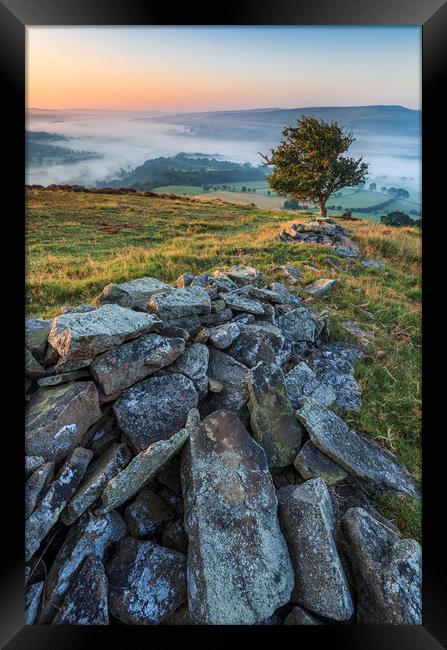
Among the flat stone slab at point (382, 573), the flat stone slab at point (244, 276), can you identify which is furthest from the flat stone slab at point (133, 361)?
the flat stone slab at point (244, 276)

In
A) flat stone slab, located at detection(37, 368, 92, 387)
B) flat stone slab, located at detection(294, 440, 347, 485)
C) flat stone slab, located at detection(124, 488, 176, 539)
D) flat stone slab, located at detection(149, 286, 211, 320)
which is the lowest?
flat stone slab, located at detection(124, 488, 176, 539)

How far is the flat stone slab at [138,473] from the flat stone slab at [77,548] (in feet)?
0.48

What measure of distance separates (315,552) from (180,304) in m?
2.70

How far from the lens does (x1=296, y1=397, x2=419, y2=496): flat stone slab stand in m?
3.37

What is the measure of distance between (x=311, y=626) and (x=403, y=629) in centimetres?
71

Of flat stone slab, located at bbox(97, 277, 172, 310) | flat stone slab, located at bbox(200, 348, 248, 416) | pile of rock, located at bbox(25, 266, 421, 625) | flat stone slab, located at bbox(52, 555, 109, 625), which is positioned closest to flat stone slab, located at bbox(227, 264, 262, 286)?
flat stone slab, located at bbox(97, 277, 172, 310)

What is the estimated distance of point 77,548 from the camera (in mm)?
2783

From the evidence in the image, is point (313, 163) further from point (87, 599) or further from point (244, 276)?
point (87, 599)

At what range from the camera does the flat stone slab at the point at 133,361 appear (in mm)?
3420

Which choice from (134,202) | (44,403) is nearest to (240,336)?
(44,403)

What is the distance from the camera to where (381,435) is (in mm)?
4273

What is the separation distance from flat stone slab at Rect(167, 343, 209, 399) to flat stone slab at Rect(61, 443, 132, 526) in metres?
0.86

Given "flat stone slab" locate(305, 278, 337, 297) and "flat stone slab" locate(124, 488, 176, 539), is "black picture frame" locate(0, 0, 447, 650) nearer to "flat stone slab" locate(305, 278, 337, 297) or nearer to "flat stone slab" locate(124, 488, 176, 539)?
"flat stone slab" locate(124, 488, 176, 539)
